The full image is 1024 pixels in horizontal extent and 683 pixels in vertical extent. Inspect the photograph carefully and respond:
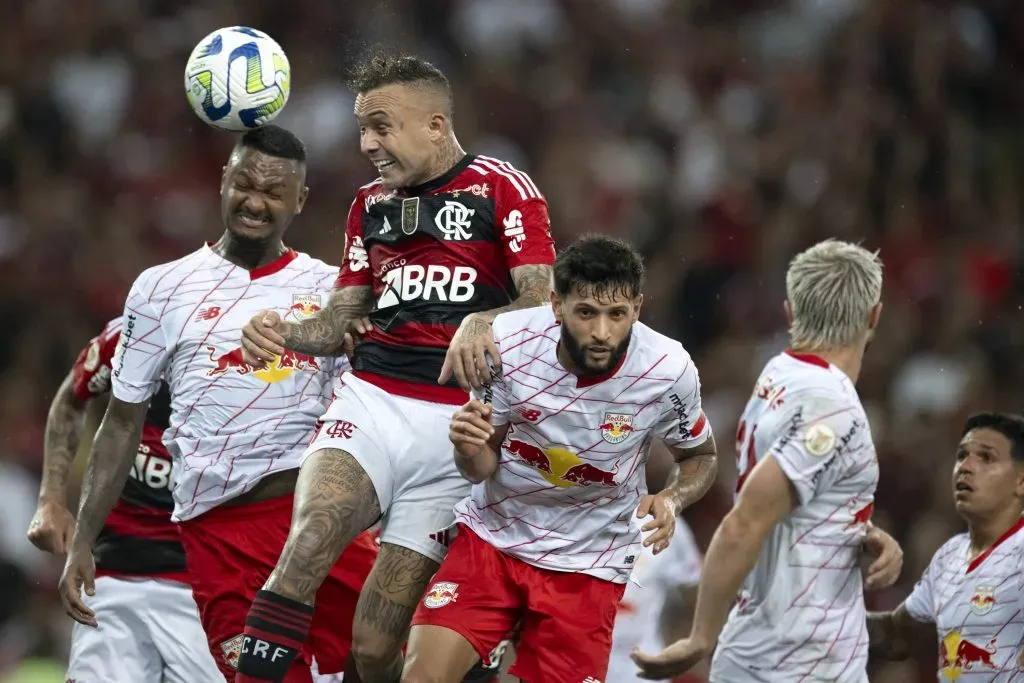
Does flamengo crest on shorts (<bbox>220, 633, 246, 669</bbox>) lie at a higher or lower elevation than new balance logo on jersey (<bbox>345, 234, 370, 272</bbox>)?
lower

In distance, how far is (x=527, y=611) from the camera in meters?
4.93

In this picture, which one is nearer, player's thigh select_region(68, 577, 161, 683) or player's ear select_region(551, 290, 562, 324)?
player's ear select_region(551, 290, 562, 324)

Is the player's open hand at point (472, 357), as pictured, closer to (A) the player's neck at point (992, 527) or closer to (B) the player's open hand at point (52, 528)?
(A) the player's neck at point (992, 527)

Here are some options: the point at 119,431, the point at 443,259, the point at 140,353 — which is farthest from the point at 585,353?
the point at 119,431

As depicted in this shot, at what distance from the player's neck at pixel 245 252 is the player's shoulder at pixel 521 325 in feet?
4.79

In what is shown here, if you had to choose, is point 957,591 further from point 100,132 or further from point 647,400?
point 100,132

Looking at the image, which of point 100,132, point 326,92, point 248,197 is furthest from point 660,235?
point 248,197

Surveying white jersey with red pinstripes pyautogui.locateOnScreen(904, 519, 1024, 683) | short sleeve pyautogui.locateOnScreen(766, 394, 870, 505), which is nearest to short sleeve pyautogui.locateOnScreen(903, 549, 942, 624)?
white jersey with red pinstripes pyautogui.locateOnScreen(904, 519, 1024, 683)

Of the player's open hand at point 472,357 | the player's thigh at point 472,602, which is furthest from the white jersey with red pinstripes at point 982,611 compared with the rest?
the player's open hand at point 472,357

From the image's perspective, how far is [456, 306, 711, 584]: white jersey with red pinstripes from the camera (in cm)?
478

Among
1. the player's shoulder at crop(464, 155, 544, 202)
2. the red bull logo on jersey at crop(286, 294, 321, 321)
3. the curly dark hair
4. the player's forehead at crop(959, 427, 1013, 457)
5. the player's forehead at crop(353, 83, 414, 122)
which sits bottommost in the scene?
the player's forehead at crop(959, 427, 1013, 457)

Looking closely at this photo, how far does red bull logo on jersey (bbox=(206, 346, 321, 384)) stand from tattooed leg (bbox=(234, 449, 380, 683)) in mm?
822

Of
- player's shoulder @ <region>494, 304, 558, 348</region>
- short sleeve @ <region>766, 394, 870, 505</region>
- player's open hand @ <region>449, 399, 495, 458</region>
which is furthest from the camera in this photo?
short sleeve @ <region>766, 394, 870, 505</region>

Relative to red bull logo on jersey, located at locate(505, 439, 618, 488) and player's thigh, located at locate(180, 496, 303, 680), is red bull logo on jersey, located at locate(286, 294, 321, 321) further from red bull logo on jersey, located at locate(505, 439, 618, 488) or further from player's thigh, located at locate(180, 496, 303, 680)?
red bull logo on jersey, located at locate(505, 439, 618, 488)
